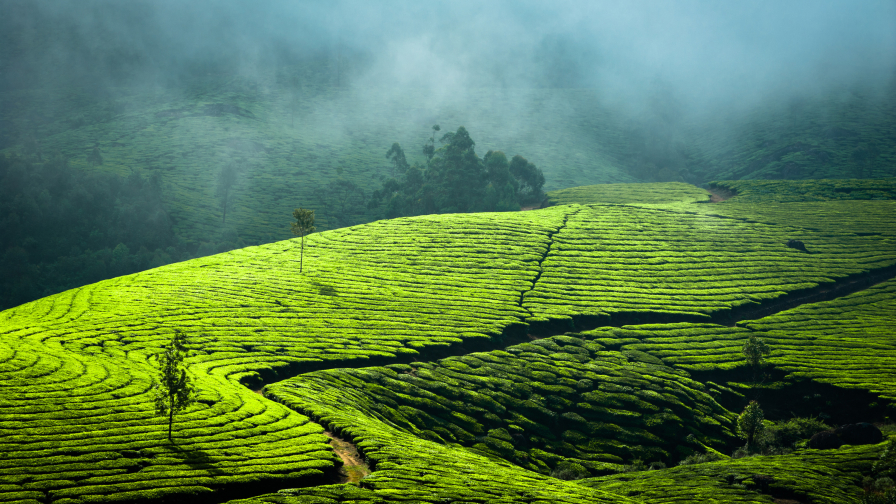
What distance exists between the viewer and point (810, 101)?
19112 centimetres

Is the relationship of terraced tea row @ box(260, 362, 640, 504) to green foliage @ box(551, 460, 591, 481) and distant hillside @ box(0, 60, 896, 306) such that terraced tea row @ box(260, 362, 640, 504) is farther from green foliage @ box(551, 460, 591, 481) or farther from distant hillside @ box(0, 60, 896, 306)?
distant hillside @ box(0, 60, 896, 306)

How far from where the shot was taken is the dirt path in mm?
27891

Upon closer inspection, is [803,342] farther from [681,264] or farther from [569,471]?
[569,471]

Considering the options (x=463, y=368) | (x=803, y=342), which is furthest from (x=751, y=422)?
(x=463, y=368)

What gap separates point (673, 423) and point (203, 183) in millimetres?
133415

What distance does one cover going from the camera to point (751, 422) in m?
39.1

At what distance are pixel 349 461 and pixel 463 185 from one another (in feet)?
296

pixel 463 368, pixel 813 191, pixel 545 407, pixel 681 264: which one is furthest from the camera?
pixel 813 191

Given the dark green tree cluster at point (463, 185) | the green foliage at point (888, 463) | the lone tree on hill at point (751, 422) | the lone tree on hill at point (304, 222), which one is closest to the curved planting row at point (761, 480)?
the green foliage at point (888, 463)

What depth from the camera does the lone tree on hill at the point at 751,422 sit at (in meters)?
38.9

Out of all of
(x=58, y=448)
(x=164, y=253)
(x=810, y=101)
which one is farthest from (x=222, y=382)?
(x=810, y=101)

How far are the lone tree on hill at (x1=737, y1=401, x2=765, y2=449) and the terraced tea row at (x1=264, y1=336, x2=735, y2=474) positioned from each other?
1.63 metres

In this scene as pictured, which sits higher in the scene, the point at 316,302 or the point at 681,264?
the point at 681,264

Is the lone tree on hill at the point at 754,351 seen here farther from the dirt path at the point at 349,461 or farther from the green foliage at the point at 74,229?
the green foliage at the point at 74,229
